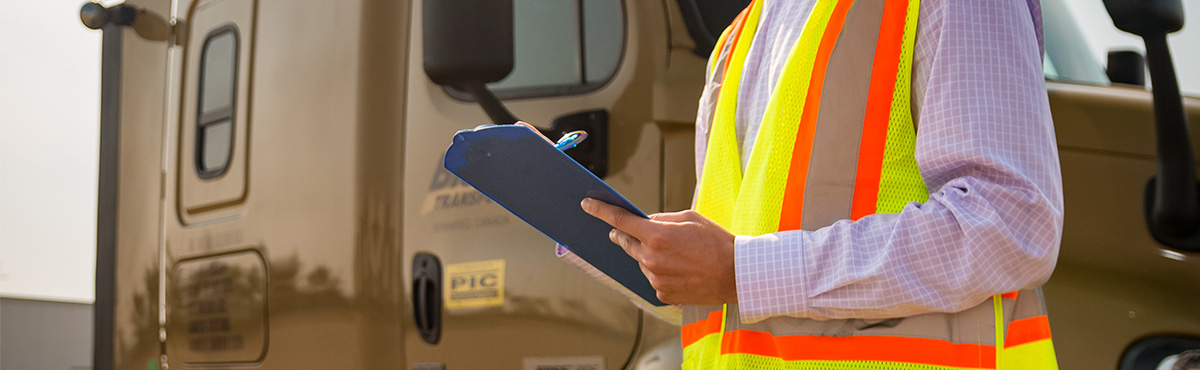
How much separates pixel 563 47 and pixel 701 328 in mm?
1093

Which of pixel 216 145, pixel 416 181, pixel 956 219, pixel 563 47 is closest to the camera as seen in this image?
pixel 956 219

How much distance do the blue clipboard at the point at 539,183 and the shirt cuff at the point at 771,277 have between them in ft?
0.41

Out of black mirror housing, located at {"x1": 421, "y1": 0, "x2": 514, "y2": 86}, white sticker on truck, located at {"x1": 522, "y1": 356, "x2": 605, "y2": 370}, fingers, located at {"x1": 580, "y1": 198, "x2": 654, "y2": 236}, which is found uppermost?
black mirror housing, located at {"x1": 421, "y1": 0, "x2": 514, "y2": 86}

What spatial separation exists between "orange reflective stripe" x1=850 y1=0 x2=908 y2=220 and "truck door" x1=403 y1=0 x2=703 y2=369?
2.94ft

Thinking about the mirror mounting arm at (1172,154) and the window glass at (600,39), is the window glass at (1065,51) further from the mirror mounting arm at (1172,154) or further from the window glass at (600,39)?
the window glass at (600,39)

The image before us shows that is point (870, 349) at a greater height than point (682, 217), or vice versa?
point (682, 217)

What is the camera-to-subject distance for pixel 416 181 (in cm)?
230

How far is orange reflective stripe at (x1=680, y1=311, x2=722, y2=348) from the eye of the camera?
1.19 meters

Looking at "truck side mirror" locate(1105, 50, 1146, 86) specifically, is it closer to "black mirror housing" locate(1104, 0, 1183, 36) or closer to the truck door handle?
"black mirror housing" locate(1104, 0, 1183, 36)

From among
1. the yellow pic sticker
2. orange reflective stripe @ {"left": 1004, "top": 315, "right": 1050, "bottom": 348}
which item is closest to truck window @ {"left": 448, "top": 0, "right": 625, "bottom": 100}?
the yellow pic sticker

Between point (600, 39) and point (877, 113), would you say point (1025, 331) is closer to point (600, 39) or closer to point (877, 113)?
point (877, 113)

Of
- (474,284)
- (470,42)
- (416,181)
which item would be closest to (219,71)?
(416,181)

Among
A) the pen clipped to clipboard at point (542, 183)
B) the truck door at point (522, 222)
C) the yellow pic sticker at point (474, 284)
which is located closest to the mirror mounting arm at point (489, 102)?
the truck door at point (522, 222)

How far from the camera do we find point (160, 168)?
2965mm
